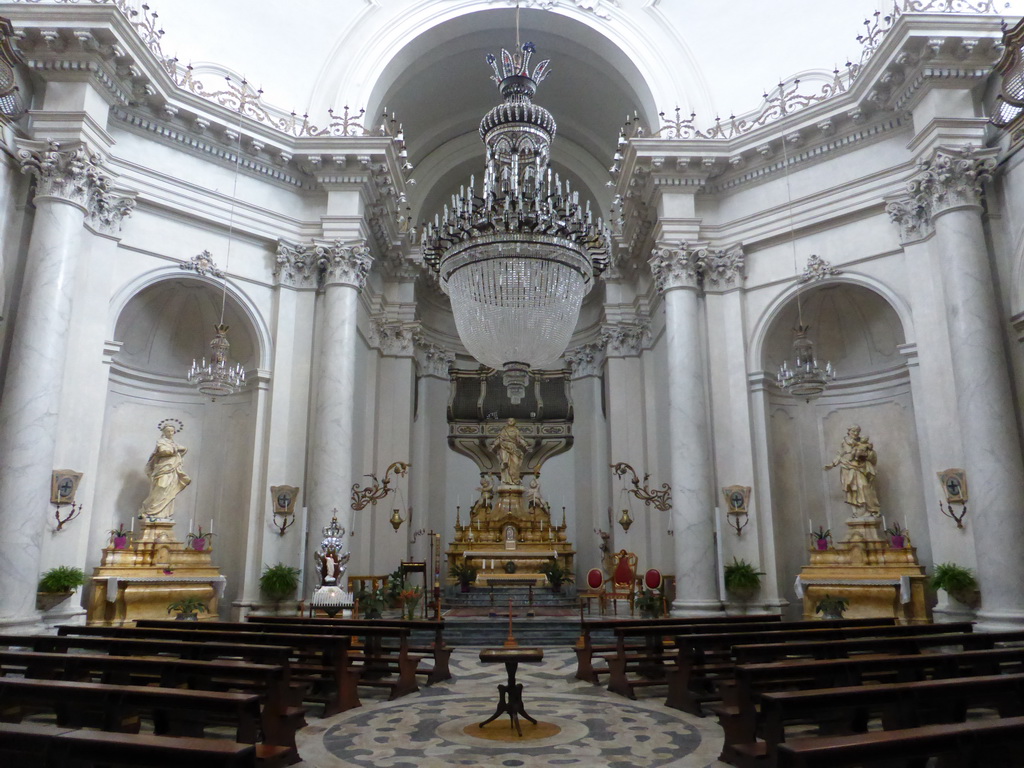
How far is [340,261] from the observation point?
13406 millimetres

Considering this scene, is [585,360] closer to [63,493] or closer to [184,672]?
[63,493]

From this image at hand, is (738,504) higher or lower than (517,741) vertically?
higher

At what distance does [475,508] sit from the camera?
19.0 m

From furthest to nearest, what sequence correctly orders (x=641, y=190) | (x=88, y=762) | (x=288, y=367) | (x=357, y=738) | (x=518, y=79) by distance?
(x=641, y=190)
(x=288, y=367)
(x=518, y=79)
(x=357, y=738)
(x=88, y=762)

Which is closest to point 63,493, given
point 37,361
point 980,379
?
point 37,361

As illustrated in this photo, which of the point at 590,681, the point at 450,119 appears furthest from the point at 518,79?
the point at 450,119

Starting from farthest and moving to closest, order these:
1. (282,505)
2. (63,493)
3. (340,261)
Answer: (340,261)
(282,505)
(63,493)

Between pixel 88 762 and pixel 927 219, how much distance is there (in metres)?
12.0

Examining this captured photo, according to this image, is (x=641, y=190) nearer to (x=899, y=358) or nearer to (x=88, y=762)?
(x=899, y=358)

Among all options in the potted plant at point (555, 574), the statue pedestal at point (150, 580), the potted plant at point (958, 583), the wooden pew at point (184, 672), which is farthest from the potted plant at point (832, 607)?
the statue pedestal at point (150, 580)

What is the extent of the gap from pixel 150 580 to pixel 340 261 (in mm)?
6097

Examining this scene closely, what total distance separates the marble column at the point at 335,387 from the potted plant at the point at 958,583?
8.96 meters

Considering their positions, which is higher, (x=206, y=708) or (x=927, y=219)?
(x=927, y=219)

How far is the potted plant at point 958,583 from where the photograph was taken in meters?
9.71
